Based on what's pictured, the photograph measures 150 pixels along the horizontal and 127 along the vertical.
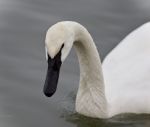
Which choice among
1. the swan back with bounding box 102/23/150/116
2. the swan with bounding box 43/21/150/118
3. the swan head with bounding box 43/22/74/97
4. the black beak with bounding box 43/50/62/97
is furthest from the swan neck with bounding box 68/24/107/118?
the black beak with bounding box 43/50/62/97

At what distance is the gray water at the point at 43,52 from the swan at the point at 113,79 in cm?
14

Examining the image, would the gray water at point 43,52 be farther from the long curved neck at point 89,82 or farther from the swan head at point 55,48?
the swan head at point 55,48

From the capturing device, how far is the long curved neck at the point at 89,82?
22.8 ft

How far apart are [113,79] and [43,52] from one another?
1255 millimetres

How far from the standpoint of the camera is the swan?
7047 millimetres

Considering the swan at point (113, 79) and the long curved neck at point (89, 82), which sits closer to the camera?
the long curved neck at point (89, 82)

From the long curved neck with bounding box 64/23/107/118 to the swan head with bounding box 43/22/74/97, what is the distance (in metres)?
0.44

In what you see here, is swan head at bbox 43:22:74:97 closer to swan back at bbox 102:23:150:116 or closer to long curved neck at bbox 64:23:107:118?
long curved neck at bbox 64:23:107:118

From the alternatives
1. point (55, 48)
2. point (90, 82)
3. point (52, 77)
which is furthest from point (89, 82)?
point (55, 48)

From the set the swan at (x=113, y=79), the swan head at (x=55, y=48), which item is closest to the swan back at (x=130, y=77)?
the swan at (x=113, y=79)

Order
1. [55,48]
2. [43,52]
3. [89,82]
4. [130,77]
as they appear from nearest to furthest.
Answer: [55,48], [89,82], [130,77], [43,52]

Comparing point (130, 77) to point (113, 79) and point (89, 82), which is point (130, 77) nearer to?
point (113, 79)

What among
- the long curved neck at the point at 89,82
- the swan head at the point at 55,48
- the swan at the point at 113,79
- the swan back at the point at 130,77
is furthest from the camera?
the swan back at the point at 130,77

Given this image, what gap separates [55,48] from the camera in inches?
240
